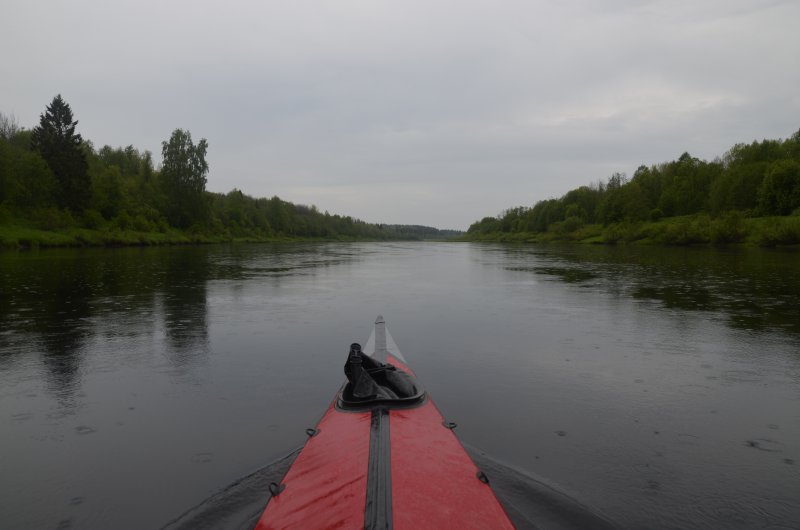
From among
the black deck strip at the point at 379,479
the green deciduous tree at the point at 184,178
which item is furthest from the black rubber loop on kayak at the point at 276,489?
the green deciduous tree at the point at 184,178

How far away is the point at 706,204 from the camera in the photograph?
8288 centimetres

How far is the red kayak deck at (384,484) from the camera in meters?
3.12

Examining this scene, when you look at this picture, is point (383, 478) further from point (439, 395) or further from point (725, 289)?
point (725, 289)

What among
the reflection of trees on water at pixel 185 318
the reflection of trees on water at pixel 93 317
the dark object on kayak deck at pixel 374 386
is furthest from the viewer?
the reflection of trees on water at pixel 185 318

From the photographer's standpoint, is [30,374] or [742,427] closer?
[742,427]

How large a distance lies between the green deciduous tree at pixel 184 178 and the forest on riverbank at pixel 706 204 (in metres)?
74.7

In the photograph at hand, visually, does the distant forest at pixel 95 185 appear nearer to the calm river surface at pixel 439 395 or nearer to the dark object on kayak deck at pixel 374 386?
the calm river surface at pixel 439 395

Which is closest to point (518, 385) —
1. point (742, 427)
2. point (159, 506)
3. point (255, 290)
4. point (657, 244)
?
point (742, 427)

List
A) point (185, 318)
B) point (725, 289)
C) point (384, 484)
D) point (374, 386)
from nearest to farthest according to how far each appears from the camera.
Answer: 1. point (384, 484)
2. point (374, 386)
3. point (185, 318)
4. point (725, 289)

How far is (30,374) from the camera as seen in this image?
831 cm

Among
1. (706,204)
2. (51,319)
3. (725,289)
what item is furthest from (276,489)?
(706,204)

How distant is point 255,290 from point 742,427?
693 inches

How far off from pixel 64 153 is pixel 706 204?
10136 cm

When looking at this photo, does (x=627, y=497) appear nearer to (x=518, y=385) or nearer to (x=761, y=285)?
(x=518, y=385)
